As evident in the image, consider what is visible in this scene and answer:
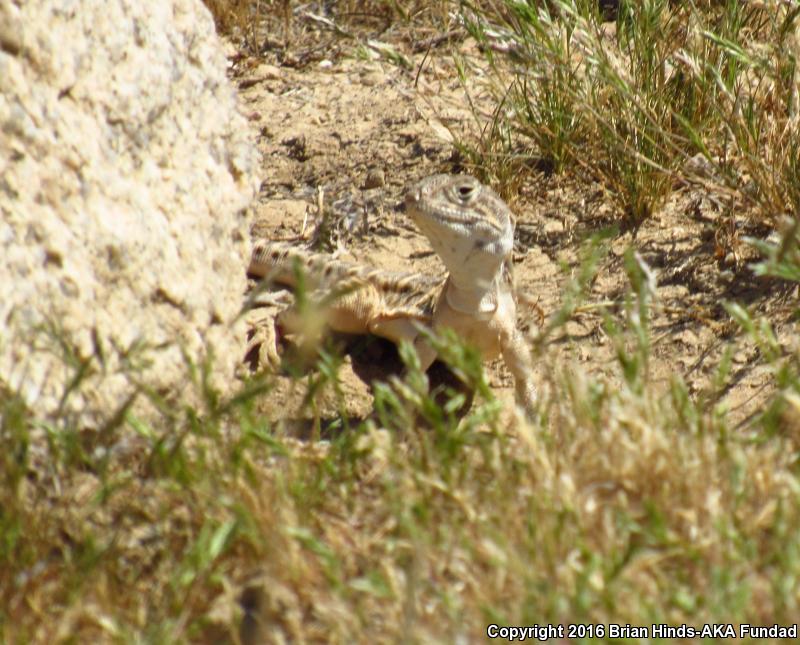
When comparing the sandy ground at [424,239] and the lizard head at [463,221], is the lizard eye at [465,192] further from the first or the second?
the sandy ground at [424,239]

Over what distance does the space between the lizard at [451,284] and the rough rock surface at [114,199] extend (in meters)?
0.66

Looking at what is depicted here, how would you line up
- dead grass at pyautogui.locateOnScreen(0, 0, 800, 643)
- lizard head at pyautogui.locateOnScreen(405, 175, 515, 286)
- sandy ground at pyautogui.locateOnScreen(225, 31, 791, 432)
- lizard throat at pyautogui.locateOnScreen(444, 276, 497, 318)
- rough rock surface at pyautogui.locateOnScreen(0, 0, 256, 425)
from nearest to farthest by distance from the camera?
dead grass at pyautogui.locateOnScreen(0, 0, 800, 643) < rough rock surface at pyautogui.locateOnScreen(0, 0, 256, 425) < lizard head at pyautogui.locateOnScreen(405, 175, 515, 286) < sandy ground at pyautogui.locateOnScreen(225, 31, 791, 432) < lizard throat at pyautogui.locateOnScreen(444, 276, 497, 318)

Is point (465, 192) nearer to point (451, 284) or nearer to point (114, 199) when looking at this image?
point (451, 284)

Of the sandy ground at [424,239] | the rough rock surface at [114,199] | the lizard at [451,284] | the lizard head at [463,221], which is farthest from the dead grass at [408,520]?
the lizard head at [463,221]

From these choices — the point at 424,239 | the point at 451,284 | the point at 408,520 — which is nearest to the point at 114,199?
the point at 408,520

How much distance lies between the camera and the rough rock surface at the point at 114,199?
3422mm

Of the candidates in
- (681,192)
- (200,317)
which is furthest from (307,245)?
(200,317)

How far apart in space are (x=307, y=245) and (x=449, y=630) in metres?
3.63

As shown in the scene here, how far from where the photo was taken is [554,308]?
5.48m

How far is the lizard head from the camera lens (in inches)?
195

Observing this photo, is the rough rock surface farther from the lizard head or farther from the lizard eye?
the lizard eye

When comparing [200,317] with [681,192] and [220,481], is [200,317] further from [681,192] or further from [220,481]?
[681,192]

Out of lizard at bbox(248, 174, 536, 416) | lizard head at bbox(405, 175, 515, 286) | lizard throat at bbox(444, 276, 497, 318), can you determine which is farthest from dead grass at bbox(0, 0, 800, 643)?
lizard throat at bbox(444, 276, 497, 318)

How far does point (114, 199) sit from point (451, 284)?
1.86 m
